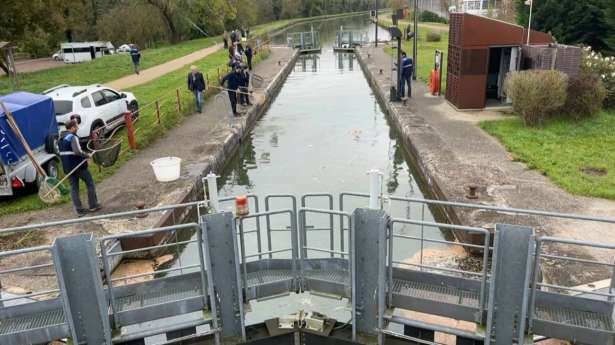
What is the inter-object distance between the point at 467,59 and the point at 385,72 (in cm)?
1074

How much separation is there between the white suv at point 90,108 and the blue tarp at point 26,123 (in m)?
1.60

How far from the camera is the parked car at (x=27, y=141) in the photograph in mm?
10164

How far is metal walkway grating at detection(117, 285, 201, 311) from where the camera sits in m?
6.08

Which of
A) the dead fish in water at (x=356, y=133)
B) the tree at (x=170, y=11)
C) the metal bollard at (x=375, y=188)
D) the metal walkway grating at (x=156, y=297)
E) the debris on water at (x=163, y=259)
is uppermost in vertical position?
the tree at (x=170, y=11)

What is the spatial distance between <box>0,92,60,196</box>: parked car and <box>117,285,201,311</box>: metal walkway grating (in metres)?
5.49

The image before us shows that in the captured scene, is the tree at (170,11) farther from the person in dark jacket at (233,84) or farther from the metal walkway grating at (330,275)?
the metal walkway grating at (330,275)

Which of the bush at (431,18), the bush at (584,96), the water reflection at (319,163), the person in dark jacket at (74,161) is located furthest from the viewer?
the bush at (431,18)

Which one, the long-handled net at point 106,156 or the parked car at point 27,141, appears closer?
the parked car at point 27,141

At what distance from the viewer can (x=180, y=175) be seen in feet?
38.1

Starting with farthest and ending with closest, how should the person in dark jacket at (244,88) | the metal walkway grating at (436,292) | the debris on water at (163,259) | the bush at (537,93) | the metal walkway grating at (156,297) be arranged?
the person in dark jacket at (244,88)
the bush at (537,93)
the debris on water at (163,259)
the metal walkway grating at (156,297)
the metal walkway grating at (436,292)

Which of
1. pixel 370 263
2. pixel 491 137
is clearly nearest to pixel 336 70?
pixel 491 137

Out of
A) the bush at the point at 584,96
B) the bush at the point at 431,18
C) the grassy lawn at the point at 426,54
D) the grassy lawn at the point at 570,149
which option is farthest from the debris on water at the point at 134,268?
the bush at the point at 431,18

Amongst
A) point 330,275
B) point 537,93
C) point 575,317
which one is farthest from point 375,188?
point 537,93

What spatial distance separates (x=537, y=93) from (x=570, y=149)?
7.09 feet
